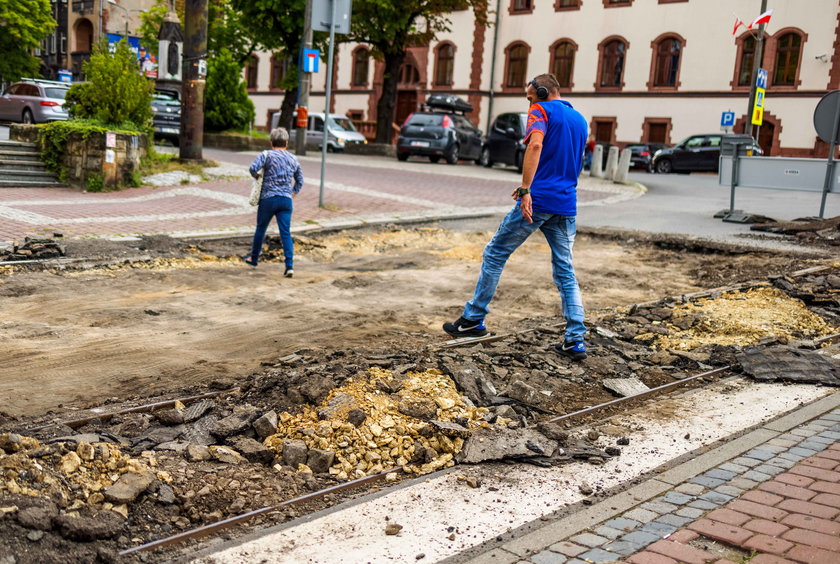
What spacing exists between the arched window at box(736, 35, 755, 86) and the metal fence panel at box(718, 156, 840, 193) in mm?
24536

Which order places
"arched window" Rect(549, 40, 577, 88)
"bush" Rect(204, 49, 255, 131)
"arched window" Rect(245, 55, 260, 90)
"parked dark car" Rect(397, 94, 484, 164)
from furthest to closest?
"arched window" Rect(245, 55, 260, 90)
"arched window" Rect(549, 40, 577, 88)
"bush" Rect(204, 49, 255, 131)
"parked dark car" Rect(397, 94, 484, 164)

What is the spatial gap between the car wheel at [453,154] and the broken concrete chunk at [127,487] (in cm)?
2576

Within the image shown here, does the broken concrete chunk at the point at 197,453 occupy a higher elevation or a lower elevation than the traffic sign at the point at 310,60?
lower

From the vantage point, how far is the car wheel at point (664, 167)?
1390 inches

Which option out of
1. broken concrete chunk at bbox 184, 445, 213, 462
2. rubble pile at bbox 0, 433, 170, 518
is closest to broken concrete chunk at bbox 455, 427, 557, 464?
broken concrete chunk at bbox 184, 445, 213, 462

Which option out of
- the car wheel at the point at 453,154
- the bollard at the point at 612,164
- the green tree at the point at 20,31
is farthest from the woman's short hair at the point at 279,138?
the green tree at the point at 20,31

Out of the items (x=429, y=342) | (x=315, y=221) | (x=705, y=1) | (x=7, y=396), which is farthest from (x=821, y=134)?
(x=705, y=1)

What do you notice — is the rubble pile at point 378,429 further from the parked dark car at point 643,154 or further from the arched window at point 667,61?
the arched window at point 667,61

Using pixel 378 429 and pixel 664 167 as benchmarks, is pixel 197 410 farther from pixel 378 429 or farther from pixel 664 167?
pixel 664 167

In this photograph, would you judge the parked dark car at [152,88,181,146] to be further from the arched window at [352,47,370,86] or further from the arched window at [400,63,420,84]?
the arched window at [352,47,370,86]

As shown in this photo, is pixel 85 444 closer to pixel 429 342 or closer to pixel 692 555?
pixel 692 555

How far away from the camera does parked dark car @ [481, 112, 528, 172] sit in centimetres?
2814

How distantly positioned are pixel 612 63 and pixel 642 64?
64.6 inches

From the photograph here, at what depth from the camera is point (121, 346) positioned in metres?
6.24
